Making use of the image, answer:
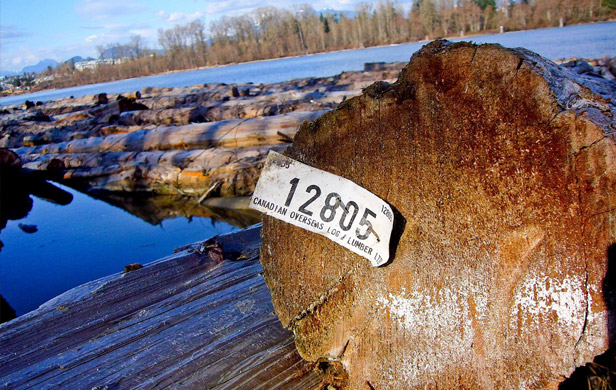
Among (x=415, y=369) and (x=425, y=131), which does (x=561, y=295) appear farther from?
(x=425, y=131)

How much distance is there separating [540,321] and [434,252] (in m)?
0.33

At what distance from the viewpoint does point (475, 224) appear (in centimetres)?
120

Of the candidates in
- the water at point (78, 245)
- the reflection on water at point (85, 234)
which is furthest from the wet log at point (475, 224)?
the reflection on water at point (85, 234)

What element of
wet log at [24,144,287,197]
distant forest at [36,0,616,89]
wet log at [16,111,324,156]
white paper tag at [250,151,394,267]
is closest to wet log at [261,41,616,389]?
white paper tag at [250,151,394,267]

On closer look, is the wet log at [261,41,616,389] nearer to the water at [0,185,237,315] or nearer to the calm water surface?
the water at [0,185,237,315]

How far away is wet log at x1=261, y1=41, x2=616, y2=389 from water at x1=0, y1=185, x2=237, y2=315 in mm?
4816

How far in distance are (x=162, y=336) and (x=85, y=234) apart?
6460 millimetres

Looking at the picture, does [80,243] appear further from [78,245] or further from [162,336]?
[162,336]

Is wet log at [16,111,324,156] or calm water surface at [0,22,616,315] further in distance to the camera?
wet log at [16,111,324,156]

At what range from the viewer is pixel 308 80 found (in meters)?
24.1

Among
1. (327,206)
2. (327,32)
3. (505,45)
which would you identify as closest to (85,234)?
(327,206)

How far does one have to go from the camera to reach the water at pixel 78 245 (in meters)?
5.55

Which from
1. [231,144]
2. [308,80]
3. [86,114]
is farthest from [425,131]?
[308,80]

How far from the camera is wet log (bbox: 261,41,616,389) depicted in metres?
1.09
